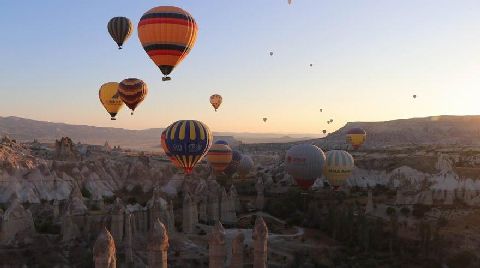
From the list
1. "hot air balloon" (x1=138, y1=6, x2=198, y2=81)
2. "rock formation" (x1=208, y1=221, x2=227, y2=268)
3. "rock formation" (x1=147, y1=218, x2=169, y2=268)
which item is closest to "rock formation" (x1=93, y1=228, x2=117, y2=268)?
"rock formation" (x1=147, y1=218, x2=169, y2=268)

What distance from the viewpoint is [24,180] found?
56844 mm

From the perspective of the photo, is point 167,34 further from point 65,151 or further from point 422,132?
point 422,132

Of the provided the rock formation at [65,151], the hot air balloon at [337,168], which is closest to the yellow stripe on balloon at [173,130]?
the hot air balloon at [337,168]

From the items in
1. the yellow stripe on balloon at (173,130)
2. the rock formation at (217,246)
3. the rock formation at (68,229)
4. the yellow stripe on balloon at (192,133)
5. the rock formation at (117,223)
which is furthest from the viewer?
the rock formation at (68,229)

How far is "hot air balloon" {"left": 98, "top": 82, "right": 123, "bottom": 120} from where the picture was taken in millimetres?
50656

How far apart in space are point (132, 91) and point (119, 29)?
5.11m

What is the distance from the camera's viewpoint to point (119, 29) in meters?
45.5

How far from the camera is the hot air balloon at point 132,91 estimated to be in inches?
1790

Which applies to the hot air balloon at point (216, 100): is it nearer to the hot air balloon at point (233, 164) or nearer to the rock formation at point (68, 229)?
the hot air balloon at point (233, 164)

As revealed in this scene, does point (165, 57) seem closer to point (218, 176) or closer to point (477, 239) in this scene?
point (477, 239)

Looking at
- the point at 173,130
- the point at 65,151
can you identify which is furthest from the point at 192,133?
the point at 65,151

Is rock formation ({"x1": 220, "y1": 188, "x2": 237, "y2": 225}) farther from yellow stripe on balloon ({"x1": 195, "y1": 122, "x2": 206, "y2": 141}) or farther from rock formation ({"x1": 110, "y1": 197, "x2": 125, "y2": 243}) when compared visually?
yellow stripe on balloon ({"x1": 195, "y1": 122, "x2": 206, "y2": 141})

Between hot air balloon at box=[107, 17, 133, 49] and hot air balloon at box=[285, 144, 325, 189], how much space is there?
55.3 feet

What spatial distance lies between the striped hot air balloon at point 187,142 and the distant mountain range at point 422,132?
374 feet
